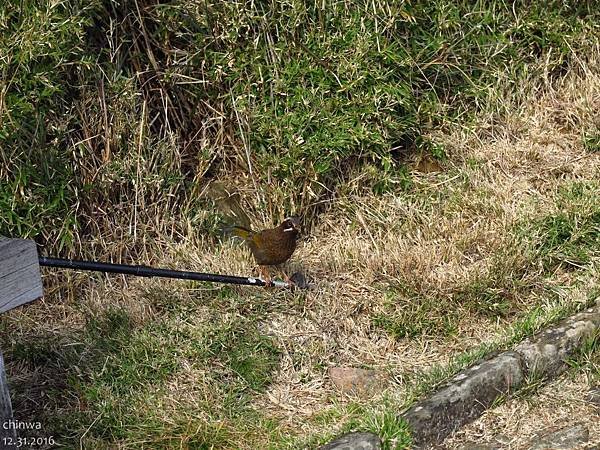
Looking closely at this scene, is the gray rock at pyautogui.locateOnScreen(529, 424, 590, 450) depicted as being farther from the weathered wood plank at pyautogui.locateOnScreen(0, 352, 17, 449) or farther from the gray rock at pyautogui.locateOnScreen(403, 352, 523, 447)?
the weathered wood plank at pyautogui.locateOnScreen(0, 352, 17, 449)

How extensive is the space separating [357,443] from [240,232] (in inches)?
76.7

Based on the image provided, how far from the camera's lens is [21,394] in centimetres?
476

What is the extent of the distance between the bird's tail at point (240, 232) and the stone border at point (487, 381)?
5.32 ft

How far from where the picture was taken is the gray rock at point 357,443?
412 cm

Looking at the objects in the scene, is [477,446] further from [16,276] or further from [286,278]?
[16,276]

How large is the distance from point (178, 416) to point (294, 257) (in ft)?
5.58

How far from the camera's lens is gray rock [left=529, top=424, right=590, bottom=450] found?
4426 mm

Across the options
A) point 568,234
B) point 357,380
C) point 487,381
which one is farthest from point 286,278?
point 568,234

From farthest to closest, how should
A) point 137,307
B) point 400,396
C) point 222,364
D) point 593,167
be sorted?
point 593,167 → point 137,307 → point 222,364 → point 400,396

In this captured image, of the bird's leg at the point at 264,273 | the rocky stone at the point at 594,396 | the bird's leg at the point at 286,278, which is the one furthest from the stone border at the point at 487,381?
the bird's leg at the point at 264,273

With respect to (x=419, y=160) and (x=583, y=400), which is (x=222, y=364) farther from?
(x=419, y=160)

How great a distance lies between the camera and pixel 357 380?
500 cm

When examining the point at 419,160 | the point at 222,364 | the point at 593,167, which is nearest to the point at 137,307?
the point at 222,364

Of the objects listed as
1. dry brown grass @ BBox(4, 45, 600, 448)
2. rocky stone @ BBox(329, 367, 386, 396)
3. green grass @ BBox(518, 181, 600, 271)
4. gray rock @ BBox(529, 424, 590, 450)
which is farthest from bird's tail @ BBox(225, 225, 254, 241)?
gray rock @ BBox(529, 424, 590, 450)
